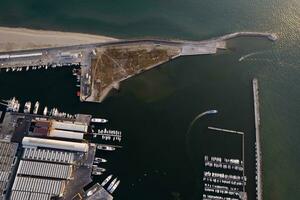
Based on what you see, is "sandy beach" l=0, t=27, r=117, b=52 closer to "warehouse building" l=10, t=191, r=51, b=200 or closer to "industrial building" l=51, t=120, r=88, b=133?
"industrial building" l=51, t=120, r=88, b=133

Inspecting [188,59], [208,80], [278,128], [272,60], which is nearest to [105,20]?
[188,59]

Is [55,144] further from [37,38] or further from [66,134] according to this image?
[37,38]

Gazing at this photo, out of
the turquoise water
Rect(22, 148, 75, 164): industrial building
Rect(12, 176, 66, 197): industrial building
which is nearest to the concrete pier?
the turquoise water

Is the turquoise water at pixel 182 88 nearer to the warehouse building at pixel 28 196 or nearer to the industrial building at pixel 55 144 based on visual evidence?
the industrial building at pixel 55 144

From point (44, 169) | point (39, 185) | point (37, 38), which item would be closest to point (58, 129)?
point (44, 169)

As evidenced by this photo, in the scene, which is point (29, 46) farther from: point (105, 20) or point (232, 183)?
point (232, 183)

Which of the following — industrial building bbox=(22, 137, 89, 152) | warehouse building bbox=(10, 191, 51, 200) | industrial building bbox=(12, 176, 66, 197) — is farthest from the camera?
industrial building bbox=(22, 137, 89, 152)
